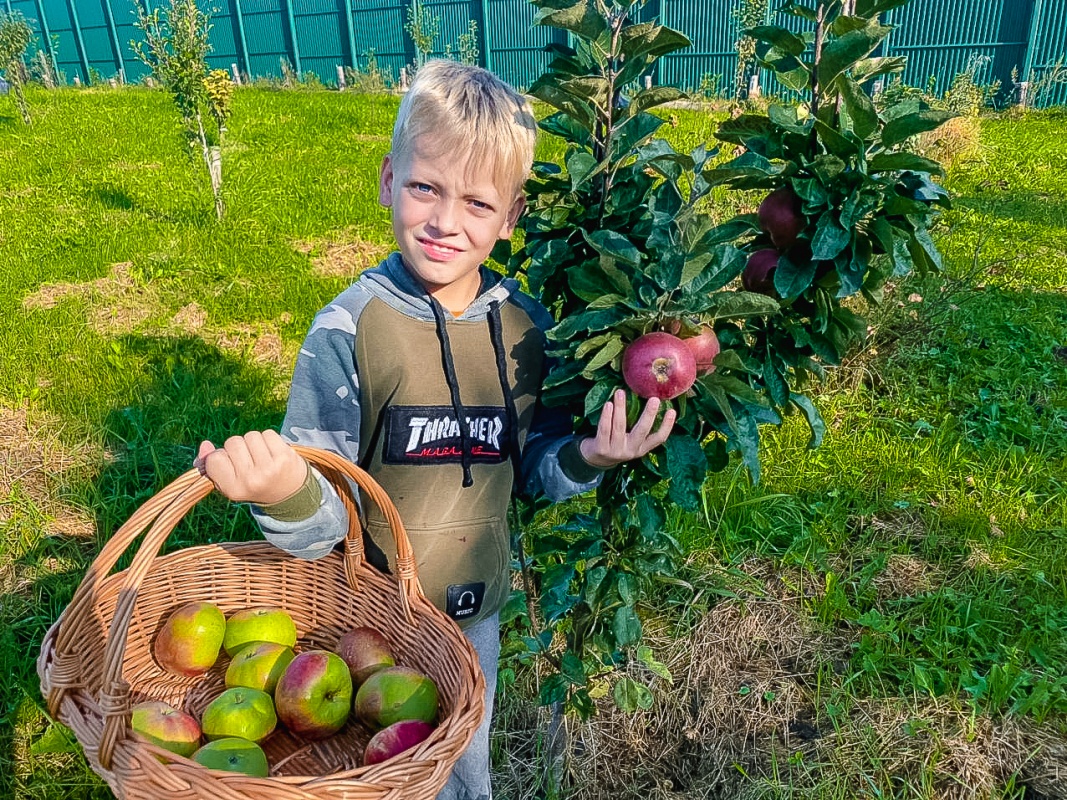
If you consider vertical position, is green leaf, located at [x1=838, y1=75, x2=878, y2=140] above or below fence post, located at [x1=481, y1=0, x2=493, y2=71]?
below

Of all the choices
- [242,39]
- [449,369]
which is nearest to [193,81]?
[449,369]

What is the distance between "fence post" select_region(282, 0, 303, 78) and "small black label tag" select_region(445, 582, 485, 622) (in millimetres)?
19156

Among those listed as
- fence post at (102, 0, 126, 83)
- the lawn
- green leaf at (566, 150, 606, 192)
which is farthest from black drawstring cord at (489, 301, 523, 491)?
fence post at (102, 0, 126, 83)

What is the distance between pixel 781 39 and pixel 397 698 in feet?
4.41

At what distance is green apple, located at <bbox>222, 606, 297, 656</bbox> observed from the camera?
162cm

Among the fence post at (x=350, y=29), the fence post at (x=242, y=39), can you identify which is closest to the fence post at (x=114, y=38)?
the fence post at (x=242, y=39)

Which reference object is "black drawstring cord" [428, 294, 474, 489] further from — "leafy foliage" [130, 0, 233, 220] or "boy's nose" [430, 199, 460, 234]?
"leafy foliage" [130, 0, 233, 220]

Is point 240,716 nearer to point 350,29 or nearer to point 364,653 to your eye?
point 364,653

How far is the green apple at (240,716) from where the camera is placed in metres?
1.42

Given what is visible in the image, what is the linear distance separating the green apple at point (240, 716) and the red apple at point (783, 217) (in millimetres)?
1291

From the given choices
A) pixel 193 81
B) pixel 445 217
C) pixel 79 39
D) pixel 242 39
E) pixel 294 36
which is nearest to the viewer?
pixel 445 217

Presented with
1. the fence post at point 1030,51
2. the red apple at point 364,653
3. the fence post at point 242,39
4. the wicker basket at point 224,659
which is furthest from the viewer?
the fence post at point 242,39

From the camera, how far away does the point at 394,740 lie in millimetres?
1342

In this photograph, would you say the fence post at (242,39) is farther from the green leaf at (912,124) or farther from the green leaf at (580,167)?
the green leaf at (912,124)
